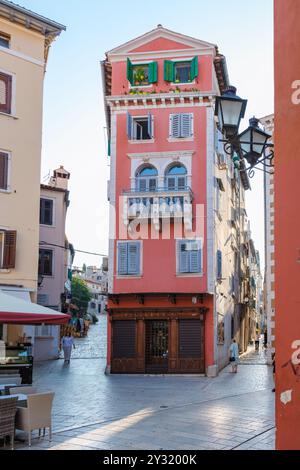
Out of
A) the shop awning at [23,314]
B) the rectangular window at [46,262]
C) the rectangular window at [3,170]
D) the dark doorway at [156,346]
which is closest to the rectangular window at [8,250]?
the rectangular window at [3,170]

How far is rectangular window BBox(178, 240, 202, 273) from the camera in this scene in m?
27.8

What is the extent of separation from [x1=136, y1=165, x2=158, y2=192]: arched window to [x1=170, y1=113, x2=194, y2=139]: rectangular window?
1.88 meters

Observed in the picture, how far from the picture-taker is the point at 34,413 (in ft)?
33.6

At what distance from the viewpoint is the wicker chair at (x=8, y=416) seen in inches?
384

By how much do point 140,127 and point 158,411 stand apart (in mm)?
17652

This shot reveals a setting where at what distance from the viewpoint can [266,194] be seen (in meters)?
33.2

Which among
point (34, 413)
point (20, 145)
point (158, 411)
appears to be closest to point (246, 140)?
point (34, 413)

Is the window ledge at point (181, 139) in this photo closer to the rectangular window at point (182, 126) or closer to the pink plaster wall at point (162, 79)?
the rectangular window at point (182, 126)

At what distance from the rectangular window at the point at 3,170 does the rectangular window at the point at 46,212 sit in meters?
12.5

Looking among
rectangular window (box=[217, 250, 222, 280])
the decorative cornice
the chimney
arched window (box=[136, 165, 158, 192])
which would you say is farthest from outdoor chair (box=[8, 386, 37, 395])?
the chimney

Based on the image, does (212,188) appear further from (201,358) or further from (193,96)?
(201,358)

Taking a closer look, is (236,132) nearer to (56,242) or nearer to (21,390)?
(21,390)

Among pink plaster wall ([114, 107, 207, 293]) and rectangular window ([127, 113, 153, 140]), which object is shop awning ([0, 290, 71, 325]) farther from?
rectangular window ([127, 113, 153, 140])

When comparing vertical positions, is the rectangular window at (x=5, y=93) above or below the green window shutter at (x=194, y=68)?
below
